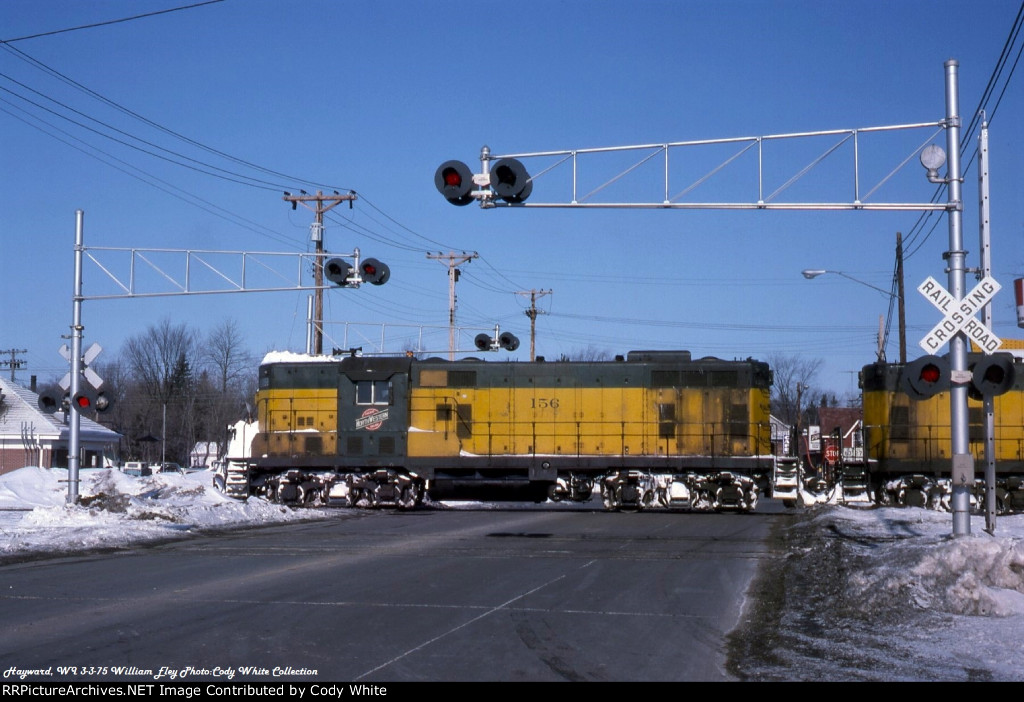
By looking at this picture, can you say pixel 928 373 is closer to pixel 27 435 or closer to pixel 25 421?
pixel 27 435

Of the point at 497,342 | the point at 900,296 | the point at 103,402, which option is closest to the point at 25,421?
the point at 497,342

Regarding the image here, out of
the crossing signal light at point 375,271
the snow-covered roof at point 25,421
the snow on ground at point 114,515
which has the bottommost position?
the snow on ground at point 114,515

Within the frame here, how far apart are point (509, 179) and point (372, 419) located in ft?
53.8

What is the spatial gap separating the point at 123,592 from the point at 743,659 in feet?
23.9

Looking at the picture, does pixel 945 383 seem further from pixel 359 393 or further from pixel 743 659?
pixel 359 393

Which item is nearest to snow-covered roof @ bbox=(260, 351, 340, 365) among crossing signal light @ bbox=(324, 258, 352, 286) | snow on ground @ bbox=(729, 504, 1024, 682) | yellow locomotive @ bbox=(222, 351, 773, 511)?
yellow locomotive @ bbox=(222, 351, 773, 511)

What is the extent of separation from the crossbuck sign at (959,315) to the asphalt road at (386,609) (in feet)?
13.8

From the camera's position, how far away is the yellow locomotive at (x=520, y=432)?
27812 millimetres

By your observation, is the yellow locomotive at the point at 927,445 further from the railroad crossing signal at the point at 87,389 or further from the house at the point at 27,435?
the house at the point at 27,435

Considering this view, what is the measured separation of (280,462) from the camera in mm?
29172

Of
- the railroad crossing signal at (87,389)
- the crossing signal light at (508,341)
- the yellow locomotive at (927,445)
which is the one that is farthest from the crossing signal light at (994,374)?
the crossing signal light at (508,341)

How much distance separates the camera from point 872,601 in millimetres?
10625

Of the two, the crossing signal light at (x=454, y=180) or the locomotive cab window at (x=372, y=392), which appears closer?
the crossing signal light at (x=454, y=180)

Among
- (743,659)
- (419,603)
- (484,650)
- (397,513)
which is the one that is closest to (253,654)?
(484,650)
